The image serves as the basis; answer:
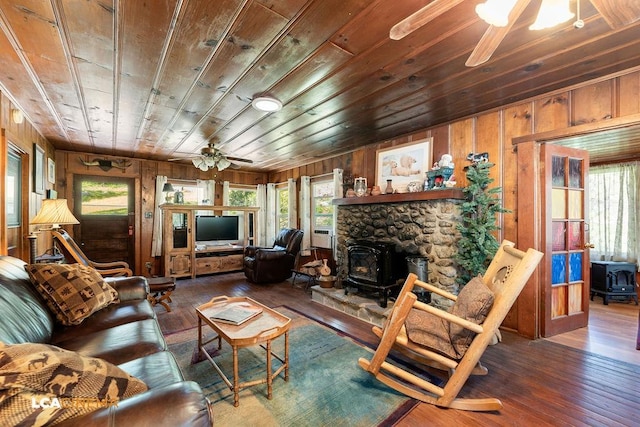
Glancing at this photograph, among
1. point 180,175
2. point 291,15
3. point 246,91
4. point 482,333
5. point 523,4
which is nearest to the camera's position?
point 523,4

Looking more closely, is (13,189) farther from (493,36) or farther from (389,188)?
(493,36)

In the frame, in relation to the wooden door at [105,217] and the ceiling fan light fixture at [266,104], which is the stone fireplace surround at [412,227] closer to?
the ceiling fan light fixture at [266,104]

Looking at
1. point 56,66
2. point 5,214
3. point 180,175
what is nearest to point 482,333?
point 56,66

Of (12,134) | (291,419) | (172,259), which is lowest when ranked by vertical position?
(291,419)

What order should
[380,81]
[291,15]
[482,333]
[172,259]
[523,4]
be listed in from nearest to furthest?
[523,4] < [291,15] < [482,333] < [380,81] < [172,259]

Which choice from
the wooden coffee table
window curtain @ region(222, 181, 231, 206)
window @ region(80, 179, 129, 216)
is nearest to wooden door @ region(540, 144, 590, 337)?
the wooden coffee table

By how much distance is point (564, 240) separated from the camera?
2.87m

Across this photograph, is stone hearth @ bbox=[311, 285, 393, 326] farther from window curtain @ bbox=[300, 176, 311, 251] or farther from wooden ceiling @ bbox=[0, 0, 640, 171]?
wooden ceiling @ bbox=[0, 0, 640, 171]

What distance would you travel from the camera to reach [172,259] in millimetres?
5121

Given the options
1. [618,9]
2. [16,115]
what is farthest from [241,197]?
[618,9]

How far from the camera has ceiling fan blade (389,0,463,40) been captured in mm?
1082

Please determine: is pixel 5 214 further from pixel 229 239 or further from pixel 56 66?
pixel 229 239

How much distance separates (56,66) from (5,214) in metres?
1.49

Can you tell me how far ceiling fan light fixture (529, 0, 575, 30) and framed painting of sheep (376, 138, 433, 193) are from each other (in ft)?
7.44
